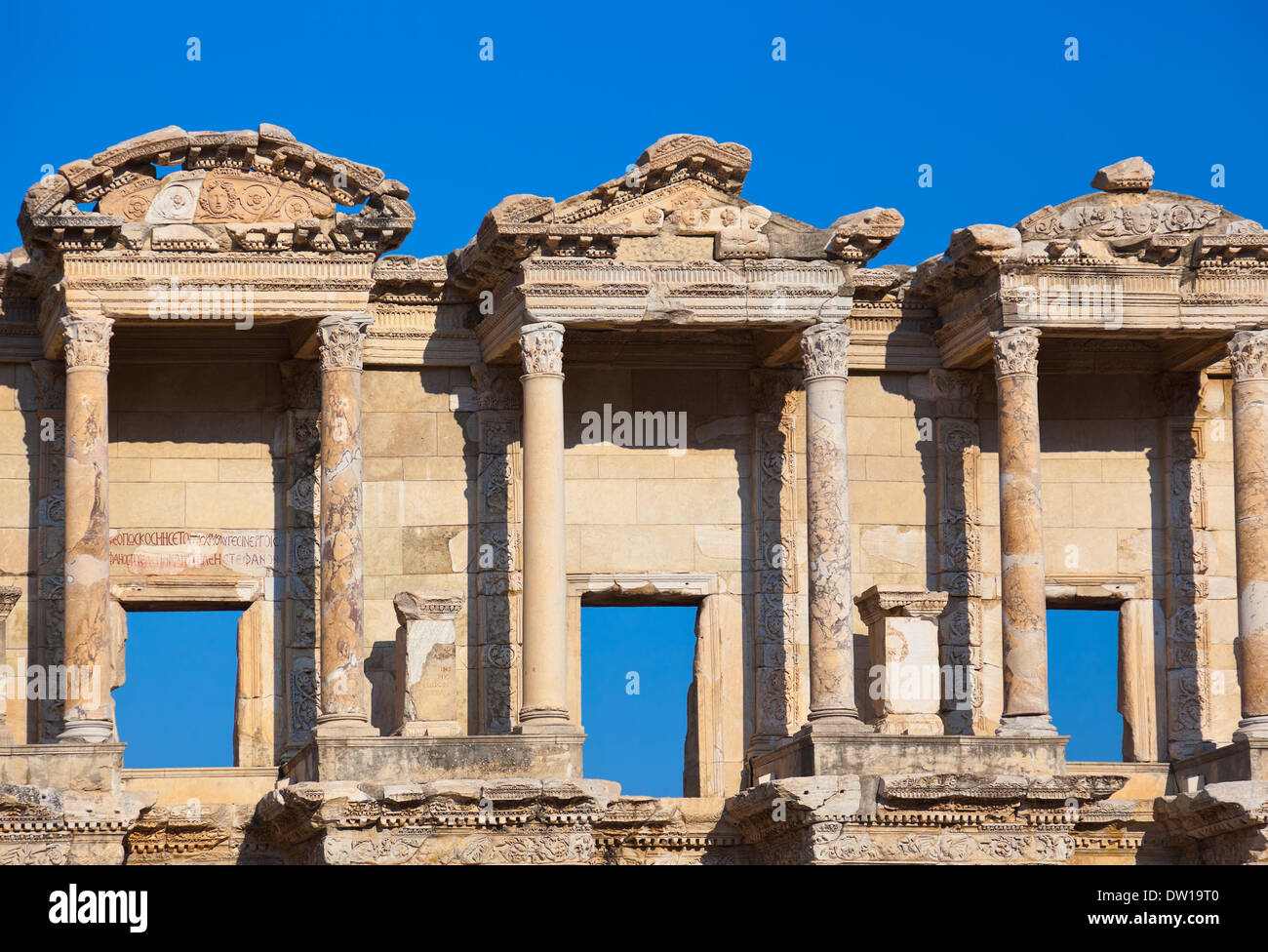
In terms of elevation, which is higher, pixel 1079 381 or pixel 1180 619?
pixel 1079 381

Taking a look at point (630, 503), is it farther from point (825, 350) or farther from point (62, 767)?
point (62, 767)

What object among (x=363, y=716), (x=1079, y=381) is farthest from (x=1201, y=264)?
(x=363, y=716)

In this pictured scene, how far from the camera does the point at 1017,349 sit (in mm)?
30969

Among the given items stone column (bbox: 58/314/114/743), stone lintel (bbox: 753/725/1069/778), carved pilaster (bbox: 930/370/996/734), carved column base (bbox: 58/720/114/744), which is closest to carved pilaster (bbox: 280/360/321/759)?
stone column (bbox: 58/314/114/743)

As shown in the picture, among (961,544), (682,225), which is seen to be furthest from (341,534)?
(961,544)

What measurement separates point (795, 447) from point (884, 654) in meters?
2.80

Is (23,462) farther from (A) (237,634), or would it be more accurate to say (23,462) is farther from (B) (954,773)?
(B) (954,773)

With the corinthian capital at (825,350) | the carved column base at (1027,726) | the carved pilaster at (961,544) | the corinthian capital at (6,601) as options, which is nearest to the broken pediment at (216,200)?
the corinthian capital at (6,601)

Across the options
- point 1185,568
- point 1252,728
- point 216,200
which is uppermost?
point 216,200

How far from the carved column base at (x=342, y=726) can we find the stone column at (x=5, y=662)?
3084mm

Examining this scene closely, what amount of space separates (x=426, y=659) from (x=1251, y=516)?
29.1 feet

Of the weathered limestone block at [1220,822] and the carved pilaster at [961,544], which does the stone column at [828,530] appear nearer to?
the carved pilaster at [961,544]

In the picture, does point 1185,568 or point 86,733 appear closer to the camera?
point 86,733

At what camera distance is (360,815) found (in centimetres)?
2825
